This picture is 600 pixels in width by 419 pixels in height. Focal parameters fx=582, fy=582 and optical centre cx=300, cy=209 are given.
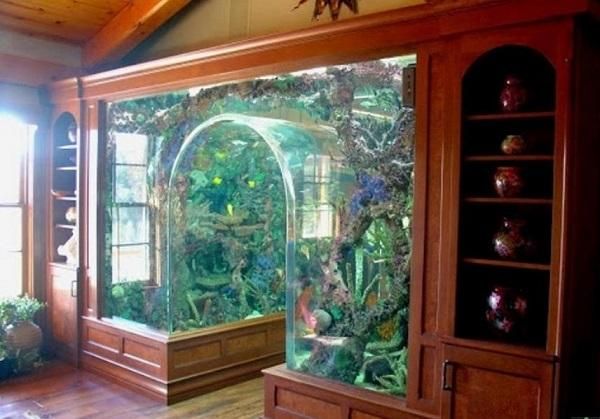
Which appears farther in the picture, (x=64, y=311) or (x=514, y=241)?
(x=64, y=311)

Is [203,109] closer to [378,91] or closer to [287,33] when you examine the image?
[287,33]

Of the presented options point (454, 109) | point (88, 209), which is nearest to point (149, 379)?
point (88, 209)

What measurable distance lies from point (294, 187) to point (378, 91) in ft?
2.88

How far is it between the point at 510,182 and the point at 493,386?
3.07ft

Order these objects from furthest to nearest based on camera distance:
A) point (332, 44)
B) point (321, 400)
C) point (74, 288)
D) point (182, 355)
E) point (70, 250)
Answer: point (70, 250), point (74, 288), point (182, 355), point (321, 400), point (332, 44)

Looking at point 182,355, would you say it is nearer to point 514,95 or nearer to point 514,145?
point 514,145

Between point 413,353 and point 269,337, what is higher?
point 413,353

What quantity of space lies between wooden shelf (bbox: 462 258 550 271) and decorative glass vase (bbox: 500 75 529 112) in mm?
700

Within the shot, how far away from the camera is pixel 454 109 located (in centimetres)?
275

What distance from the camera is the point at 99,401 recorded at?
13.7ft

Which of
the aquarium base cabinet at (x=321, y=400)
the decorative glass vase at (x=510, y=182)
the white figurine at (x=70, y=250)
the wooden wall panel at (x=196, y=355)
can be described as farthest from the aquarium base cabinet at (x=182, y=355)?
the decorative glass vase at (x=510, y=182)

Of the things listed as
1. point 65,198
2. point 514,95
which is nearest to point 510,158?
point 514,95

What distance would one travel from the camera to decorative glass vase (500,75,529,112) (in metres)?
2.67

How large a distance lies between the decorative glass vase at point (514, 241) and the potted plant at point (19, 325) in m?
3.86
